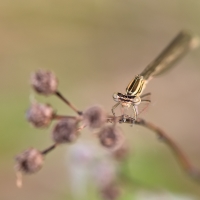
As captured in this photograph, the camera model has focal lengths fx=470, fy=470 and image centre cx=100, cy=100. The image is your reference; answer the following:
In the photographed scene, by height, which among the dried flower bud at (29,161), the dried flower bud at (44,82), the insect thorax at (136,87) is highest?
the dried flower bud at (44,82)

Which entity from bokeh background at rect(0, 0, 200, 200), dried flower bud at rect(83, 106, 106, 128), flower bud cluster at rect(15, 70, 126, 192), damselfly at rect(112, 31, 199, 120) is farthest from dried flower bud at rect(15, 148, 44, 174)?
bokeh background at rect(0, 0, 200, 200)

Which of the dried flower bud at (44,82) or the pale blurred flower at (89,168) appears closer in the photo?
the dried flower bud at (44,82)

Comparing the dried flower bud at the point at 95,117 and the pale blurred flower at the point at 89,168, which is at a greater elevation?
the pale blurred flower at the point at 89,168

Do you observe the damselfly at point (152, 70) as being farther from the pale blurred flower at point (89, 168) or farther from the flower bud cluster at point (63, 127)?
the pale blurred flower at point (89, 168)

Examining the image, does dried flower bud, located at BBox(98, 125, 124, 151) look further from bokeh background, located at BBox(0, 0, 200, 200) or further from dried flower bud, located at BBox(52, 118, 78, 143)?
bokeh background, located at BBox(0, 0, 200, 200)

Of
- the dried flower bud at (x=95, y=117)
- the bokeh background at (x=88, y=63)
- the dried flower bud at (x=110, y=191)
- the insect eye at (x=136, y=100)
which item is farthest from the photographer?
the bokeh background at (x=88, y=63)

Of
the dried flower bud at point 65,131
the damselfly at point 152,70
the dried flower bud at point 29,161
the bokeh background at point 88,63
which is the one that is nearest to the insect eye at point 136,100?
the damselfly at point 152,70

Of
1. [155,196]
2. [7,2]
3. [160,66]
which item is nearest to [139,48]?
[7,2]
